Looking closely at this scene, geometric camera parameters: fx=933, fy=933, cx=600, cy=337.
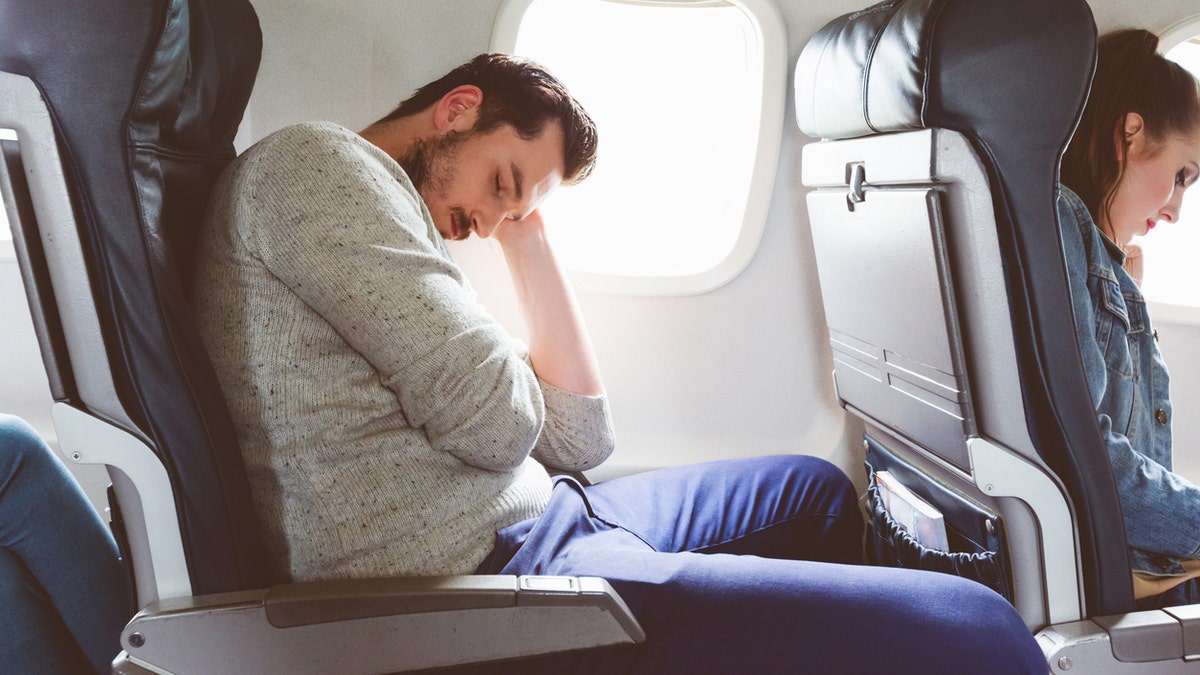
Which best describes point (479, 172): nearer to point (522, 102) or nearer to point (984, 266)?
point (522, 102)

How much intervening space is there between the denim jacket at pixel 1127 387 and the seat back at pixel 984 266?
4.0 inches

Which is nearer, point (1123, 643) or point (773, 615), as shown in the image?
point (773, 615)

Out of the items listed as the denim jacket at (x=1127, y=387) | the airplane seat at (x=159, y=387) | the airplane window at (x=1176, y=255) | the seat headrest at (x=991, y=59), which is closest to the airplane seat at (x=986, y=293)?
the seat headrest at (x=991, y=59)

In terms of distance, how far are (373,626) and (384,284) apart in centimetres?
43

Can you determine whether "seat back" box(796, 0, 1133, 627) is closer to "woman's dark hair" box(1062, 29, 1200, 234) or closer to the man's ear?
"woman's dark hair" box(1062, 29, 1200, 234)

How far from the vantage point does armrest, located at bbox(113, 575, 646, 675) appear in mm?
1136

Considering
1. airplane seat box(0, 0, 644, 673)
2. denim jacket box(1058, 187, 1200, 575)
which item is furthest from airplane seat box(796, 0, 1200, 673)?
airplane seat box(0, 0, 644, 673)

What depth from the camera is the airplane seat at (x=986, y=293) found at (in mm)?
1191

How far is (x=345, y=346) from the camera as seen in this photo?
1.24 meters

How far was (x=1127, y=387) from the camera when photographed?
4.83 ft

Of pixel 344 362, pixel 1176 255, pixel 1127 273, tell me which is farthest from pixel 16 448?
pixel 1176 255

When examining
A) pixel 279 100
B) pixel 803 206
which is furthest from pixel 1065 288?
pixel 279 100

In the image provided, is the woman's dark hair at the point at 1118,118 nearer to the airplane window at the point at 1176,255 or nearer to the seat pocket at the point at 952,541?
the seat pocket at the point at 952,541

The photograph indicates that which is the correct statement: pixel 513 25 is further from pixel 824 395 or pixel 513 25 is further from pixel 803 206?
pixel 824 395
